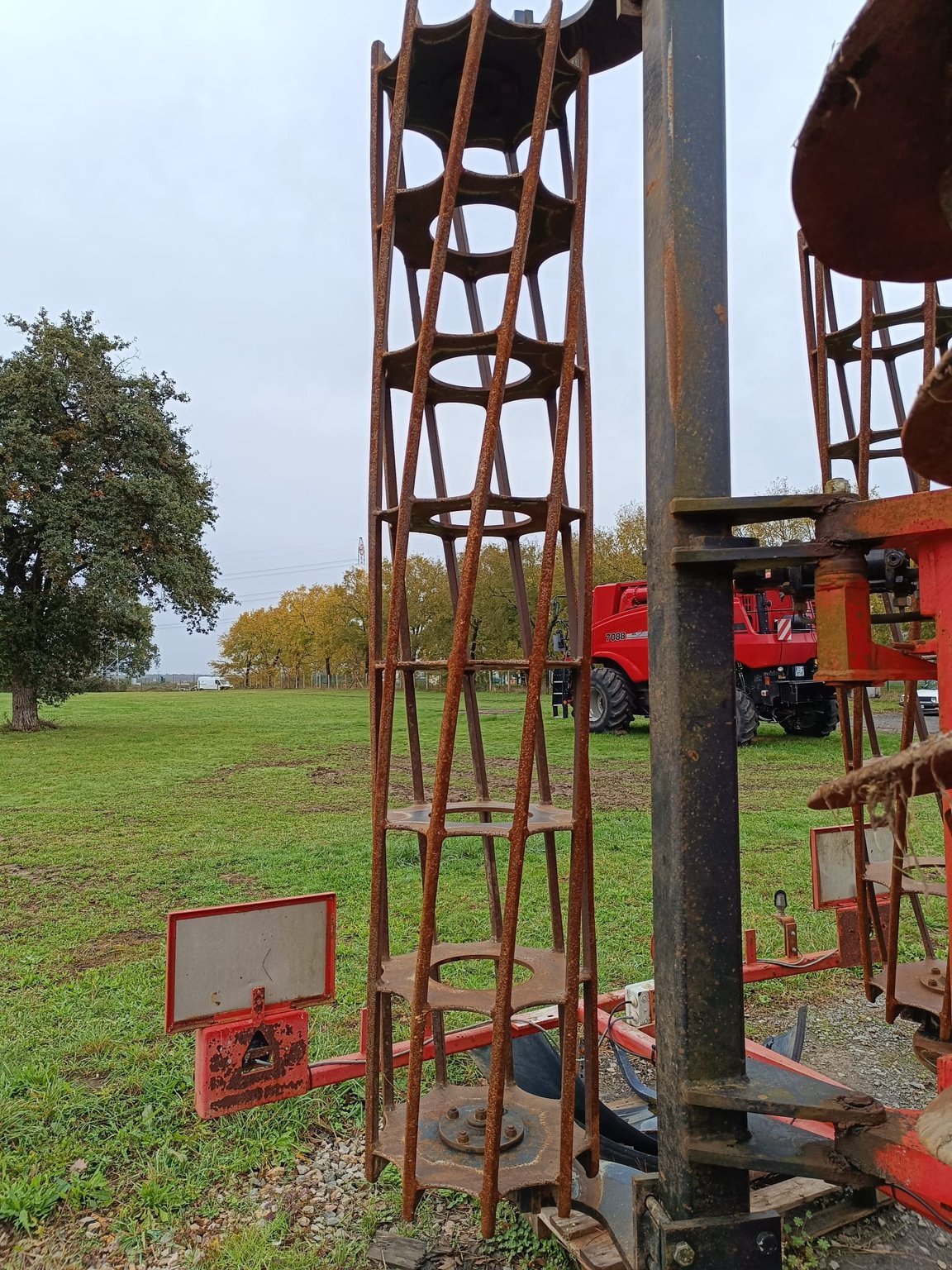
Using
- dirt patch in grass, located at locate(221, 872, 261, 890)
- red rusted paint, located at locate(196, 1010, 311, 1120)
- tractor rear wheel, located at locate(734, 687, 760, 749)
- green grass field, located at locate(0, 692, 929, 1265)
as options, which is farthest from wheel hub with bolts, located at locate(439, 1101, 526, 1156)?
tractor rear wheel, located at locate(734, 687, 760, 749)

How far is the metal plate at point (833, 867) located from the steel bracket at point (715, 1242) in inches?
77.9

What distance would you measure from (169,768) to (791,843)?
9.26 m

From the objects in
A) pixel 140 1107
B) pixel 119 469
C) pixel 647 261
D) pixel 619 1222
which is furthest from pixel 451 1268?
pixel 119 469

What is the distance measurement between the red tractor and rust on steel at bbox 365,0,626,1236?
32.3ft

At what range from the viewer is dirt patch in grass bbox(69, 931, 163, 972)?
4.77m

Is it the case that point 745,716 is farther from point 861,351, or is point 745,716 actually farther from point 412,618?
point 412,618

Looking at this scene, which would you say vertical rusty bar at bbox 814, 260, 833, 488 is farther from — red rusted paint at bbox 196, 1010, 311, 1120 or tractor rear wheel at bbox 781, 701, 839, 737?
tractor rear wheel at bbox 781, 701, 839, 737

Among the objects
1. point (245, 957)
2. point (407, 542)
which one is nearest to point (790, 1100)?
point (407, 542)

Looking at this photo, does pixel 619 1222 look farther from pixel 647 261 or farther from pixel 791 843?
pixel 791 843

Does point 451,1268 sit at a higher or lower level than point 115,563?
lower

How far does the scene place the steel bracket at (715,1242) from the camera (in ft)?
5.75

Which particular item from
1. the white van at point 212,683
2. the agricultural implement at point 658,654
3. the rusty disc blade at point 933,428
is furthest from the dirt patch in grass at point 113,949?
the white van at point 212,683

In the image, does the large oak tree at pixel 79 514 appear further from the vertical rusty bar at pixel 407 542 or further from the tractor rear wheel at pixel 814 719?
the vertical rusty bar at pixel 407 542

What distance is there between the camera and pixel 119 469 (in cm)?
1877
